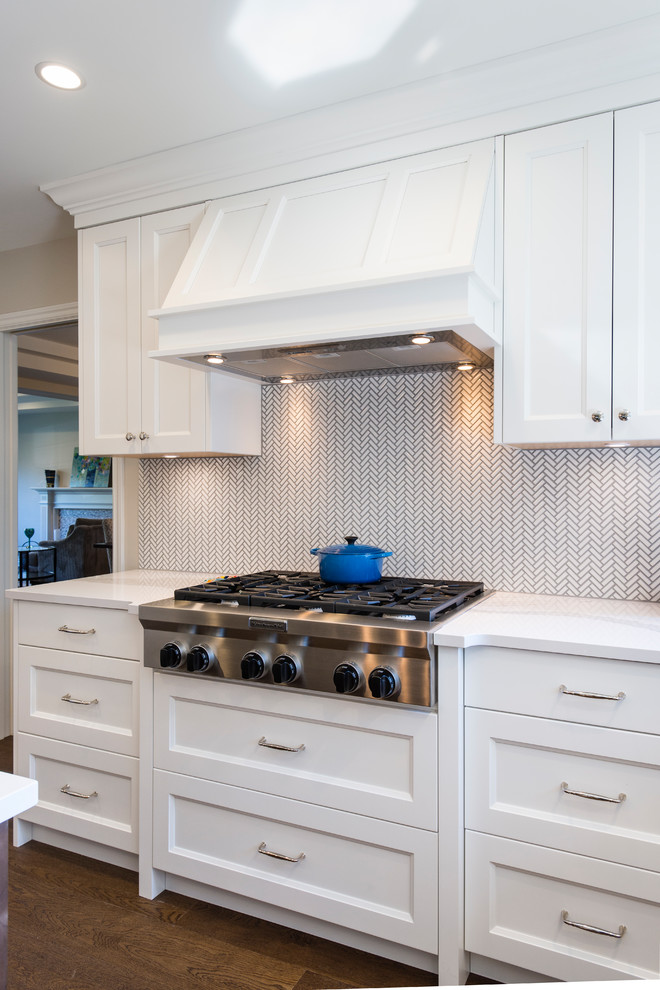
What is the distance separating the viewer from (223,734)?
209 cm

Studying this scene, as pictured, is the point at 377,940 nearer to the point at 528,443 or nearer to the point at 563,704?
the point at 563,704

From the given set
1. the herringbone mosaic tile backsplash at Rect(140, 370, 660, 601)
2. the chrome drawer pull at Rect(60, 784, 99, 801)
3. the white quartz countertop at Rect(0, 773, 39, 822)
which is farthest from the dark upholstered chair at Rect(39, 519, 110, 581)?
the white quartz countertop at Rect(0, 773, 39, 822)

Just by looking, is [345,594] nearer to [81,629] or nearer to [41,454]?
[81,629]

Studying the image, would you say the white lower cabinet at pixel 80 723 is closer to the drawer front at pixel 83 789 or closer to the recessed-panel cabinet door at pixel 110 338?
the drawer front at pixel 83 789

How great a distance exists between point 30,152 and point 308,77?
1173 mm

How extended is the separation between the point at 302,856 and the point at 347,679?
58 cm

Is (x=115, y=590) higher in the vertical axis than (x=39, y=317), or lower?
lower

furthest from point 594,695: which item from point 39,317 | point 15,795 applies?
point 39,317

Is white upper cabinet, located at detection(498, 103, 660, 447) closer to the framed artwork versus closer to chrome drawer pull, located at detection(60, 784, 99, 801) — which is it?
chrome drawer pull, located at detection(60, 784, 99, 801)

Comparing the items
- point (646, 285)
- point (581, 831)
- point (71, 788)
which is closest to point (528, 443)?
point (646, 285)

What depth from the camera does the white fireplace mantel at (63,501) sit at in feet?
16.0

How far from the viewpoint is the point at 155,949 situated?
6.41 ft

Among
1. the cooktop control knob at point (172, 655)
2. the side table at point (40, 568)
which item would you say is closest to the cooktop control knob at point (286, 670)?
the cooktop control knob at point (172, 655)

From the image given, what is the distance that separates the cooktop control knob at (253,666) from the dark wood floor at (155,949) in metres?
0.78
